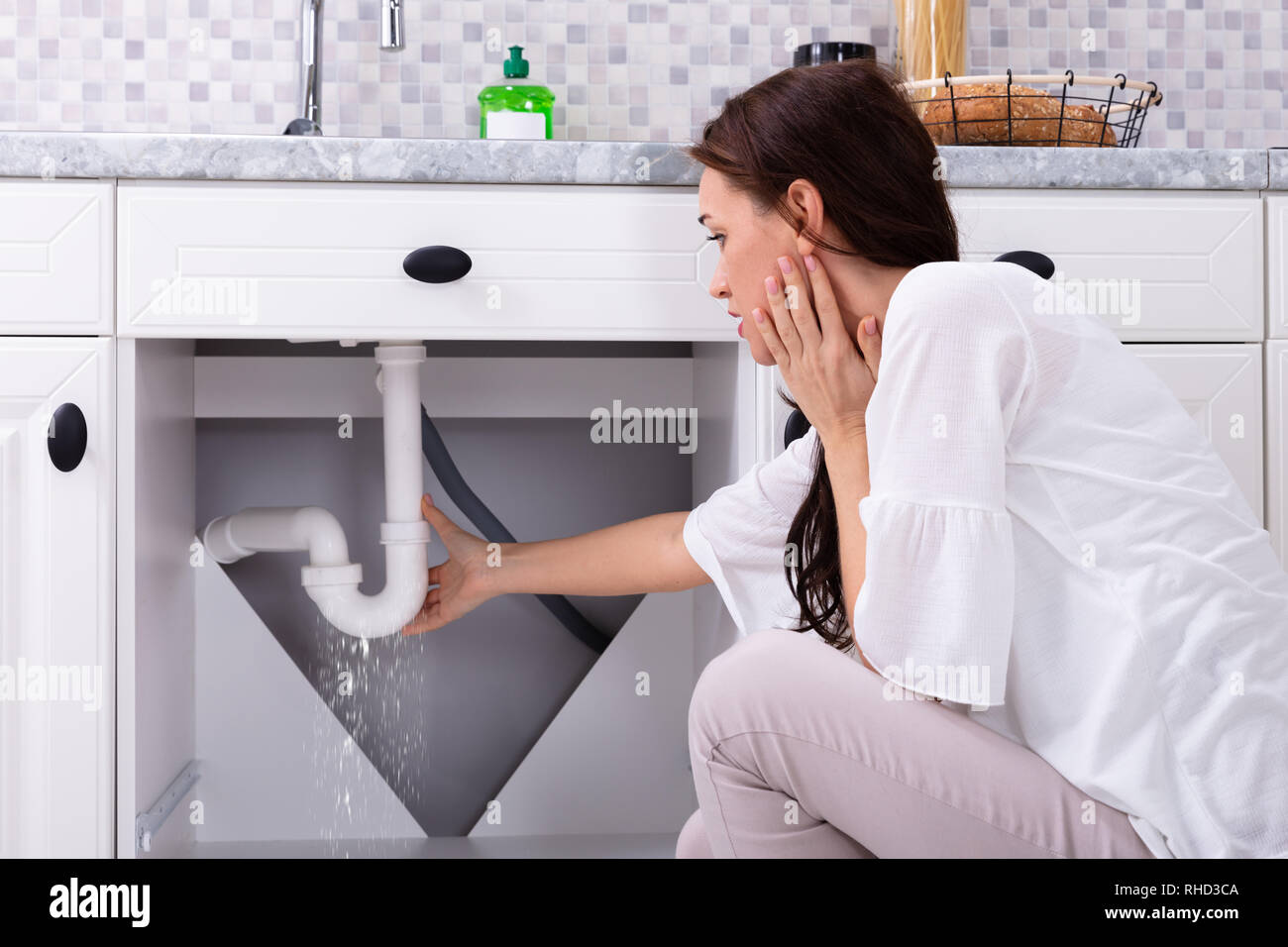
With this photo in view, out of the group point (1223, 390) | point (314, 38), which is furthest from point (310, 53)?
point (1223, 390)

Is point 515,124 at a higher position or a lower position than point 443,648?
higher

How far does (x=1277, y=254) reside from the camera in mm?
969

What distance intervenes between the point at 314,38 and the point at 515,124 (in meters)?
0.26

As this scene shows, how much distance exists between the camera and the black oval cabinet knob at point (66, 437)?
0.88 m

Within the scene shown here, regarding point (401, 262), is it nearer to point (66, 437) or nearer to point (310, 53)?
point (66, 437)

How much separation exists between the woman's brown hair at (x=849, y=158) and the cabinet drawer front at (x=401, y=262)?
15 cm

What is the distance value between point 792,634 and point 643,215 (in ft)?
1.33

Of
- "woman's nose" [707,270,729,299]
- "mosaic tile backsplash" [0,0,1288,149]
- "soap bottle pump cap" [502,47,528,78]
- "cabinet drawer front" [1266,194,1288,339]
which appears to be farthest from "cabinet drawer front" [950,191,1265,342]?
"soap bottle pump cap" [502,47,528,78]

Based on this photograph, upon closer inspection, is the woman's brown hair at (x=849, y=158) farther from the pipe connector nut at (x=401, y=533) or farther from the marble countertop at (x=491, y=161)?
the pipe connector nut at (x=401, y=533)

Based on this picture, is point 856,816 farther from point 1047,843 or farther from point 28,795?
point 28,795

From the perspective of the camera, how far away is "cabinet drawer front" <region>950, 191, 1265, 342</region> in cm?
95

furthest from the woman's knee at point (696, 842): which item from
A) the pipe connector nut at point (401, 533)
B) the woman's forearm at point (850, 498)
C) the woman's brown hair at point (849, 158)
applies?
the woman's brown hair at point (849, 158)

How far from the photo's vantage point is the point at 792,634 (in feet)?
2.49

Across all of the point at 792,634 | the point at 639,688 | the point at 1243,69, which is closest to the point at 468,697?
the point at 639,688
